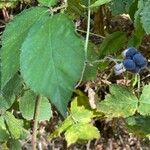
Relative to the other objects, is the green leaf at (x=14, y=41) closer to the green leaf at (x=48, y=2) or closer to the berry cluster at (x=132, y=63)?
the green leaf at (x=48, y=2)

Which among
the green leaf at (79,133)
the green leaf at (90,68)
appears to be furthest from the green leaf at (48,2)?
the green leaf at (79,133)

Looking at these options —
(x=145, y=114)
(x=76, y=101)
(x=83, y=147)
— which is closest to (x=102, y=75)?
(x=76, y=101)

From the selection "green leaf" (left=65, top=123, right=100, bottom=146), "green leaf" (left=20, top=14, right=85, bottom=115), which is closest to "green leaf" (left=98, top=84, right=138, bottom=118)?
"green leaf" (left=65, top=123, right=100, bottom=146)

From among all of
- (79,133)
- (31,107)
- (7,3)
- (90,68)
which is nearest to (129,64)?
(90,68)

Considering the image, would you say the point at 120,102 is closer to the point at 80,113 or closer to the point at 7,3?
the point at 80,113

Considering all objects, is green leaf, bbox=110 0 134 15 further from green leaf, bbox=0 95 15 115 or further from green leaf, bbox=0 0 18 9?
green leaf, bbox=0 0 18 9

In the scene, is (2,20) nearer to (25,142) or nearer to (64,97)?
(25,142)
